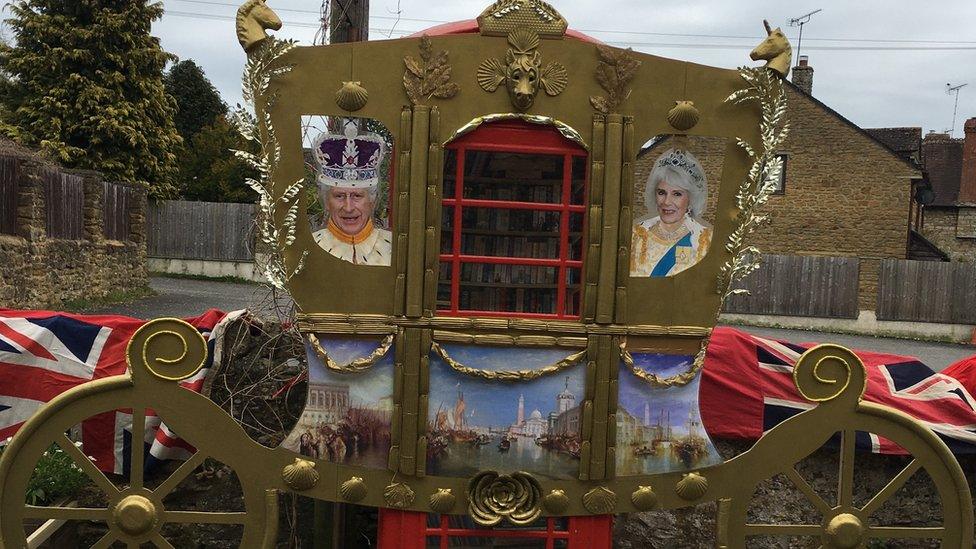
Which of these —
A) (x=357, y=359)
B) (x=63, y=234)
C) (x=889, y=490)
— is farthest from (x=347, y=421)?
Answer: (x=63, y=234)

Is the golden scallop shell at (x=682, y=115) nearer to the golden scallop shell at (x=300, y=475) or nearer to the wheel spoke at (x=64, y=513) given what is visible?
the golden scallop shell at (x=300, y=475)

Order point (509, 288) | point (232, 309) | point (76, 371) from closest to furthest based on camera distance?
point (509, 288) → point (76, 371) → point (232, 309)

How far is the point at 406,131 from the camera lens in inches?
143

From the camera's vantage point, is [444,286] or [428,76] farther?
[444,286]

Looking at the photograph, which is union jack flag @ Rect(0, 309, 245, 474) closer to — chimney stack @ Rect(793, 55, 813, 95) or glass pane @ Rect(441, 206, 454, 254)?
glass pane @ Rect(441, 206, 454, 254)

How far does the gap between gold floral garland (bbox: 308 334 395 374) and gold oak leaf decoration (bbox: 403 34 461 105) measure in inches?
43.4

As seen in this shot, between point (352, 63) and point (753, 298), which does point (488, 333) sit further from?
point (753, 298)

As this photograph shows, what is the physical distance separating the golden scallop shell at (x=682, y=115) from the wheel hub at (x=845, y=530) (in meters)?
2.07

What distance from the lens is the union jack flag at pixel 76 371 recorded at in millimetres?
4523

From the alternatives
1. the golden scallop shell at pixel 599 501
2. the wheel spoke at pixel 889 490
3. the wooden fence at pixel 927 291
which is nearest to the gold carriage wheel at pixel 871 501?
the wheel spoke at pixel 889 490

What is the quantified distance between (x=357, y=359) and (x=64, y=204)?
1092 centimetres

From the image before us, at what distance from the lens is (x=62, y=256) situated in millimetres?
12562

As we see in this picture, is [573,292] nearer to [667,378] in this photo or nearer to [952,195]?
[667,378]

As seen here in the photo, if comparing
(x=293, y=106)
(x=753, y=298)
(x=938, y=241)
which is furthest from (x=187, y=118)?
(x=293, y=106)
